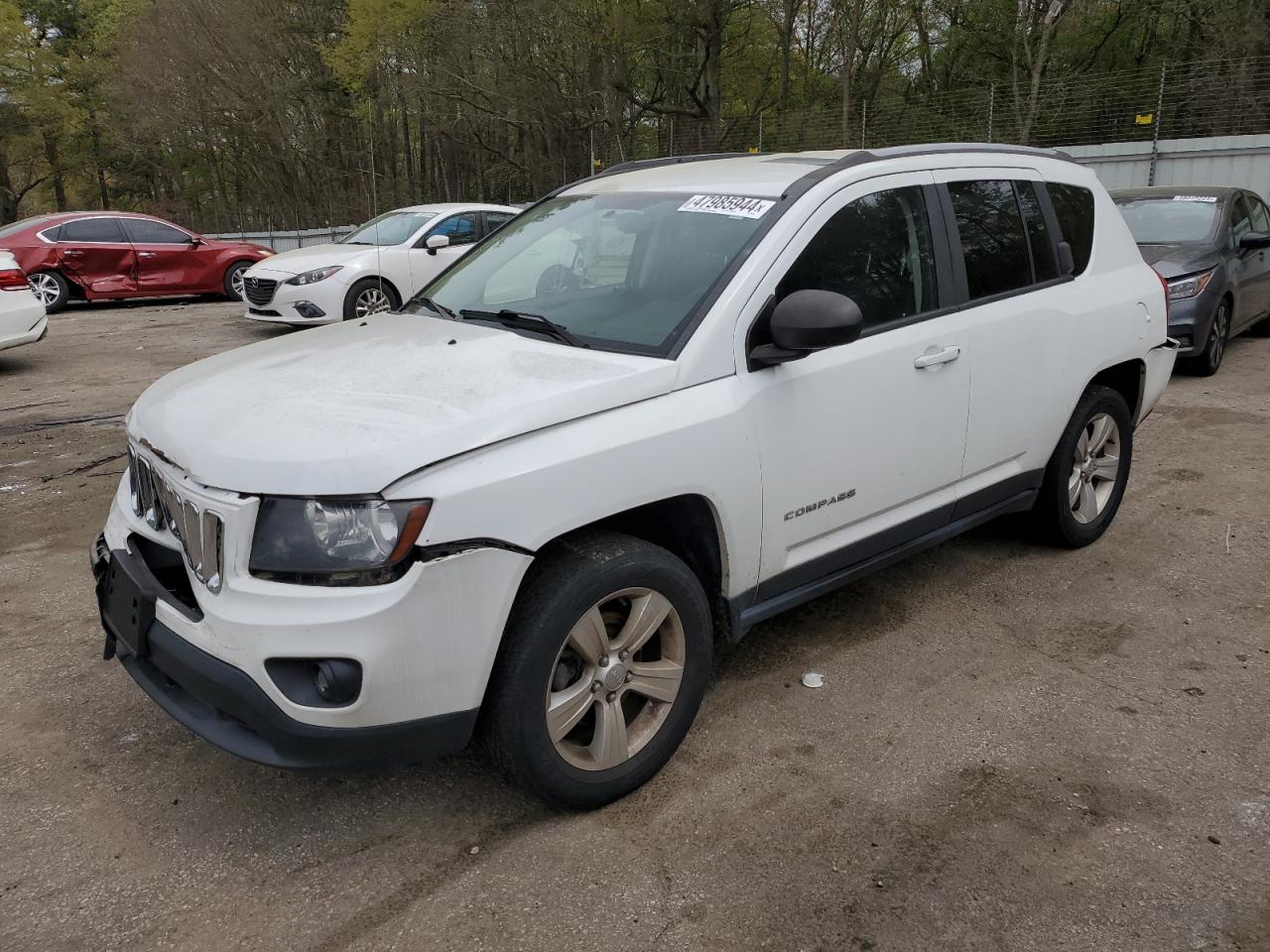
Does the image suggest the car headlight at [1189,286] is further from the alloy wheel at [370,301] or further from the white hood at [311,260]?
the white hood at [311,260]

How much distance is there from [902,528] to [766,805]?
124cm

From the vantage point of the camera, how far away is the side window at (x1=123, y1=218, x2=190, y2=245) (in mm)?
14867

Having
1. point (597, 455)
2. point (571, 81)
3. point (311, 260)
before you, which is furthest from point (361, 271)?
point (571, 81)

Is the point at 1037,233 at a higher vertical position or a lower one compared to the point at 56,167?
lower

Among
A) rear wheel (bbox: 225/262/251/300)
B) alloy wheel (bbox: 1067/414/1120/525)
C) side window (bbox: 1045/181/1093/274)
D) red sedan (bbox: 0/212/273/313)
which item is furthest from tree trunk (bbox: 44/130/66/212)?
alloy wheel (bbox: 1067/414/1120/525)

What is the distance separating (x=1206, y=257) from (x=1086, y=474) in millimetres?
4802

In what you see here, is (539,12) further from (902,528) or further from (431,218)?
(902,528)

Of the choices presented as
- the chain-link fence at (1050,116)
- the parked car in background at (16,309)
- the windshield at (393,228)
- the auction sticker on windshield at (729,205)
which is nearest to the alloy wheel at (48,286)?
the windshield at (393,228)

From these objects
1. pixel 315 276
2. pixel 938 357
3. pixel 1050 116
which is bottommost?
pixel 315 276

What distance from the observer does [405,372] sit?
9.40 ft

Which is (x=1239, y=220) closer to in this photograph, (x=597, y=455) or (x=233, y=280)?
(x=597, y=455)

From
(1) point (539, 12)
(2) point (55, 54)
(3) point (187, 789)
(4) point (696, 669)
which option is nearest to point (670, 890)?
(4) point (696, 669)

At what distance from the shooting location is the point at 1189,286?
26.3ft

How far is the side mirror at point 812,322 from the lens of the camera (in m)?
2.87
